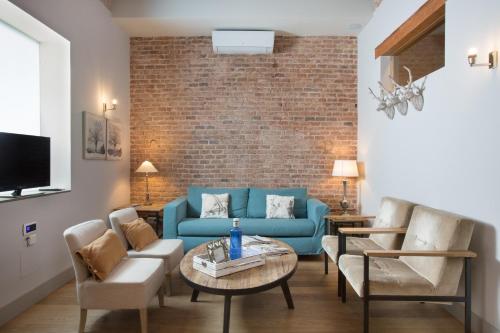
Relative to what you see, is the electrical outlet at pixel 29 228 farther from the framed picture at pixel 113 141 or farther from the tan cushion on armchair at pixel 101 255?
the framed picture at pixel 113 141

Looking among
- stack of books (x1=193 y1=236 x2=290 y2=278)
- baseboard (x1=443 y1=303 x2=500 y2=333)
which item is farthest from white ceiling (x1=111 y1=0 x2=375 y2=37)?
baseboard (x1=443 y1=303 x2=500 y2=333)

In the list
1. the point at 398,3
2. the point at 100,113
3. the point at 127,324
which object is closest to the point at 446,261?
the point at 127,324

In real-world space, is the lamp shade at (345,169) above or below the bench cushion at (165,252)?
above

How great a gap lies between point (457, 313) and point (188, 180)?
3.84m

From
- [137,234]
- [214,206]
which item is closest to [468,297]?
[137,234]

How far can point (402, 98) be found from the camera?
3457mm

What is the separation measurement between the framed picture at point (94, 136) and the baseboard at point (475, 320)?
3984 mm

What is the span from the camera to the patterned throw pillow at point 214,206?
15.0 feet

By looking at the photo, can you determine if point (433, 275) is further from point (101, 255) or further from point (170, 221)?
point (170, 221)

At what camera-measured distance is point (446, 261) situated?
2338 millimetres

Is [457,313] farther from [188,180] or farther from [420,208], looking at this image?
[188,180]

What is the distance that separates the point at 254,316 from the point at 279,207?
6.61 feet

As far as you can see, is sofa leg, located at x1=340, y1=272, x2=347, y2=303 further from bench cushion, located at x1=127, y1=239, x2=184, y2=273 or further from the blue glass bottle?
bench cushion, located at x1=127, y1=239, x2=184, y2=273

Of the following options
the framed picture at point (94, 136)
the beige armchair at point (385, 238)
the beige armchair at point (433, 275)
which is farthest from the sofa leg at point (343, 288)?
the framed picture at point (94, 136)
